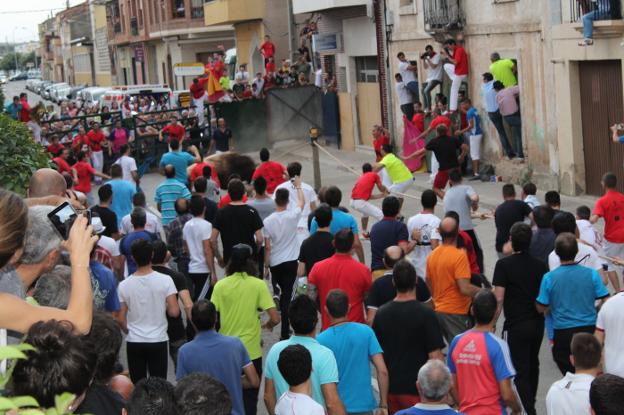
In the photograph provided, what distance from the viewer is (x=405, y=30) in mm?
27688

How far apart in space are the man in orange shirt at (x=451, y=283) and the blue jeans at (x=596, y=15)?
33.5 ft

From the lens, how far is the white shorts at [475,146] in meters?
23.4

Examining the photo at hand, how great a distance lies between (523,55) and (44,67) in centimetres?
13025

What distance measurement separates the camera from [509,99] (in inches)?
870

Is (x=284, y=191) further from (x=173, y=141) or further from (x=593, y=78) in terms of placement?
(x=593, y=78)

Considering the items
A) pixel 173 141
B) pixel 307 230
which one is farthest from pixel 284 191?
pixel 173 141

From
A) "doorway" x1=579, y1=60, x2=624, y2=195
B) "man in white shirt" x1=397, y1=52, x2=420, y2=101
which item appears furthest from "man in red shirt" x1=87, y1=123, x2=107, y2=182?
"doorway" x1=579, y1=60, x2=624, y2=195

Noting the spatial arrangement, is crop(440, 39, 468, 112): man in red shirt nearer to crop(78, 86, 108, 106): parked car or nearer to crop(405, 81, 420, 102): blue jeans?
crop(405, 81, 420, 102): blue jeans

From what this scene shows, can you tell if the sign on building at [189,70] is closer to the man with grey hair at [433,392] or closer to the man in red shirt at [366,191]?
the man in red shirt at [366,191]

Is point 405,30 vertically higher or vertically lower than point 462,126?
higher

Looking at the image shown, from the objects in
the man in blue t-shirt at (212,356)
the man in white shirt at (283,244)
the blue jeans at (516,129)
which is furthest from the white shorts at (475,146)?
the man in blue t-shirt at (212,356)

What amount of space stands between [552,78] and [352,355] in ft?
47.6

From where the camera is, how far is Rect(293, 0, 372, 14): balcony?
29.4m

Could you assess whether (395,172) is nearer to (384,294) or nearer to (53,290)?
(384,294)
